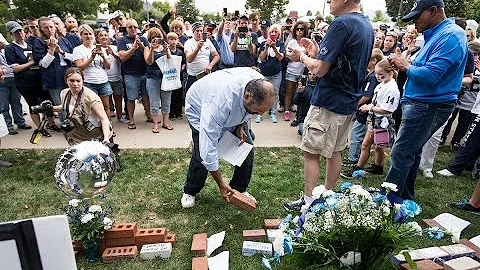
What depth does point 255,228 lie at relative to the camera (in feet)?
10.6

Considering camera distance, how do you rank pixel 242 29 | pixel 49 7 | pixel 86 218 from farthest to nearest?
pixel 49 7, pixel 242 29, pixel 86 218

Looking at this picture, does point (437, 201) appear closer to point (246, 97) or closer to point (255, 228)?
point (255, 228)

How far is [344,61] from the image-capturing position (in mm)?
2904

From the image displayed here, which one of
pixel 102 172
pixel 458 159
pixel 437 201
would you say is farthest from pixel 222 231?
pixel 458 159

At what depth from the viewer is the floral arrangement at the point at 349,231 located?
1678 millimetres

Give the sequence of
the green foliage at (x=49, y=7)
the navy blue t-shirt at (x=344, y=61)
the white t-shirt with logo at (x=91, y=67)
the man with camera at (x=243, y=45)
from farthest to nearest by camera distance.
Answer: the green foliage at (x=49, y=7) < the man with camera at (x=243, y=45) < the white t-shirt with logo at (x=91, y=67) < the navy blue t-shirt at (x=344, y=61)

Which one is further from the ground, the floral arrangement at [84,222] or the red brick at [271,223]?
the floral arrangement at [84,222]

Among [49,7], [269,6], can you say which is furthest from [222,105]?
[269,6]

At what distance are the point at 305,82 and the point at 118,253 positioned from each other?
3908mm

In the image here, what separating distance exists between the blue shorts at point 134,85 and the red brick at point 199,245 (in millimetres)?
3662

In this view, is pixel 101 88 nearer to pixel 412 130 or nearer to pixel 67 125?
pixel 67 125

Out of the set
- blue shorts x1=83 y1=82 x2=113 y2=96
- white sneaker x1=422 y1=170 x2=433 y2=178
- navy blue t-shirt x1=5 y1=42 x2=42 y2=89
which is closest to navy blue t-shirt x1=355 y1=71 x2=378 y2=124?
white sneaker x1=422 y1=170 x2=433 y2=178

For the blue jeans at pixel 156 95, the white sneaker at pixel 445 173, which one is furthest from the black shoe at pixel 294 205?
the blue jeans at pixel 156 95

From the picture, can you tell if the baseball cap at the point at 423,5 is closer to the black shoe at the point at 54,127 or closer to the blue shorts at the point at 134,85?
the blue shorts at the point at 134,85
